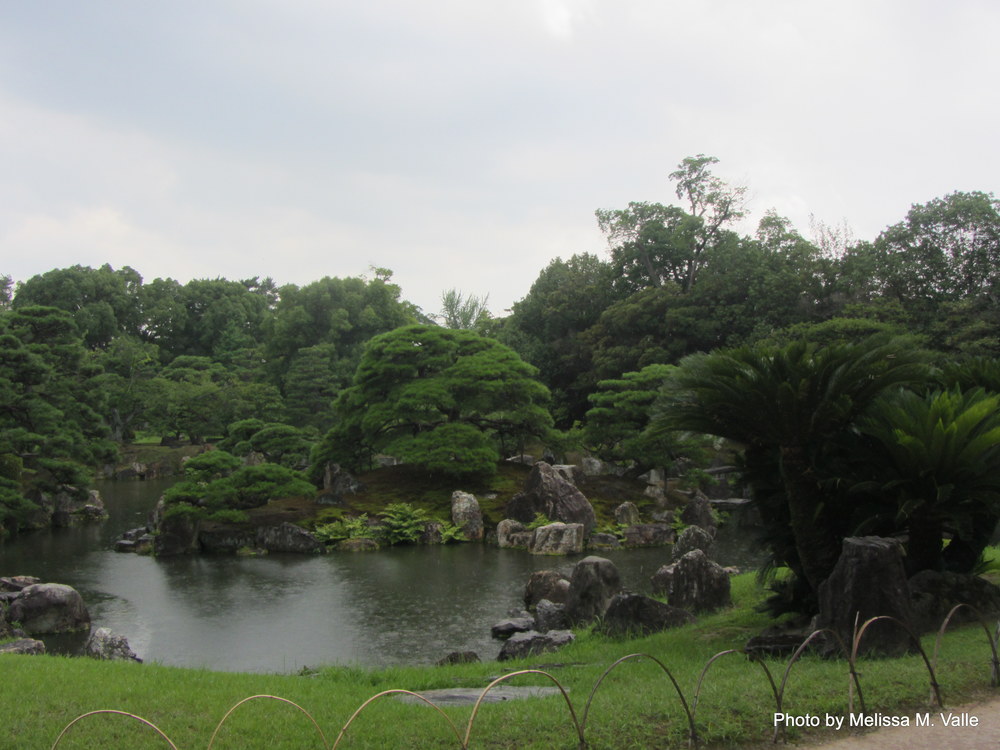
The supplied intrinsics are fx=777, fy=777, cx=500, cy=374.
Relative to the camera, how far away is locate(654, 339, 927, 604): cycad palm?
30.5 ft

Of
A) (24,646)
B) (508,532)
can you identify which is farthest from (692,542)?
(24,646)

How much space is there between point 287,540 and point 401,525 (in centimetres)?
329

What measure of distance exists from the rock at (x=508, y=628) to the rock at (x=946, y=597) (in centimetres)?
654

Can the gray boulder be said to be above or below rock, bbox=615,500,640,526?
below

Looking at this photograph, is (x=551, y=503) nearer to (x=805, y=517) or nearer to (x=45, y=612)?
(x=45, y=612)

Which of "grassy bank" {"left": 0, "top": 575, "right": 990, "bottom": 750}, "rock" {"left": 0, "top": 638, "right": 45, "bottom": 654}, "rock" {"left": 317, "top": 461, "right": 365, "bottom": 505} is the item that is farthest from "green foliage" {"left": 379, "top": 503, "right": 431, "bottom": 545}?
"grassy bank" {"left": 0, "top": 575, "right": 990, "bottom": 750}

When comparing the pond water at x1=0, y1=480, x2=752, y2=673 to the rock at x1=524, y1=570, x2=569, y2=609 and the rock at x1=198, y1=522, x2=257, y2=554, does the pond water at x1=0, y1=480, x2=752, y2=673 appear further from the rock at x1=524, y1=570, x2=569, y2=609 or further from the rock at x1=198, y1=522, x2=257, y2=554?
the rock at x1=198, y1=522, x2=257, y2=554

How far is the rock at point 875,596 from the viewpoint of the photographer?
7.78 m

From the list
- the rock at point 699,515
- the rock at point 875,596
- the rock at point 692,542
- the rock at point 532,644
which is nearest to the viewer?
the rock at point 875,596

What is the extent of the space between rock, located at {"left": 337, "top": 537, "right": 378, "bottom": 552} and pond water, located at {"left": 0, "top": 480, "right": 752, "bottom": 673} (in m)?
0.49

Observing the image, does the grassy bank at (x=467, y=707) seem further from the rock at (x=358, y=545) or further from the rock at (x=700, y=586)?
the rock at (x=358, y=545)

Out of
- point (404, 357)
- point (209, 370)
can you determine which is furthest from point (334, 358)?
point (404, 357)

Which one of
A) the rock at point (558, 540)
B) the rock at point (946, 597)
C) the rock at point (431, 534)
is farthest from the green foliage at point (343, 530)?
the rock at point (946, 597)

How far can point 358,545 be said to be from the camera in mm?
22250
